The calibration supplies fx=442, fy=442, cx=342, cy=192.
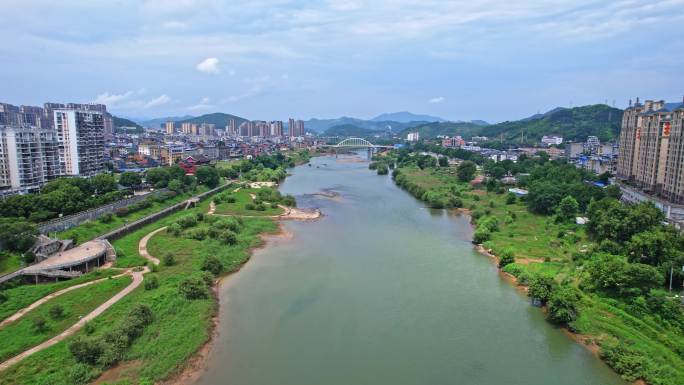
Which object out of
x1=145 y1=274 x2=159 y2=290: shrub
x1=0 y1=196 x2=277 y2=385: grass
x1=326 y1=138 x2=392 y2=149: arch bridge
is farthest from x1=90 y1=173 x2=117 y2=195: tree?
x1=326 y1=138 x2=392 y2=149: arch bridge

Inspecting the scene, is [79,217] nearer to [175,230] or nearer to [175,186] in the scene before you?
[175,230]

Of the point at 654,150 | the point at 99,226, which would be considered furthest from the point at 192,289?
the point at 654,150

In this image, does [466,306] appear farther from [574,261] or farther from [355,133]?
[355,133]

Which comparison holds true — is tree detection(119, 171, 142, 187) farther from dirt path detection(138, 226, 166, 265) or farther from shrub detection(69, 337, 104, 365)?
shrub detection(69, 337, 104, 365)

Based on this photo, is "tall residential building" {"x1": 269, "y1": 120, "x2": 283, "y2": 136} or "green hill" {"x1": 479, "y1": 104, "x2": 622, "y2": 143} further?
"tall residential building" {"x1": 269, "y1": 120, "x2": 283, "y2": 136}

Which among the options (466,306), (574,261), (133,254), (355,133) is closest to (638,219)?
(574,261)

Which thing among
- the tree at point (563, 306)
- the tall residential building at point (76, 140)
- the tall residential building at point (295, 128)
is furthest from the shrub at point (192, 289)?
the tall residential building at point (295, 128)
